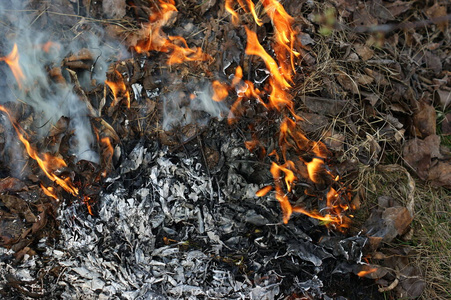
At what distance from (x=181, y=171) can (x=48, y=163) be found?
0.79 m

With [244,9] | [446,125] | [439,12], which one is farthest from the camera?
[439,12]

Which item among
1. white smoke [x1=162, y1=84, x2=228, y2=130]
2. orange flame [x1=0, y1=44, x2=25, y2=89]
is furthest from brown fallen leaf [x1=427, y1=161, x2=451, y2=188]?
orange flame [x1=0, y1=44, x2=25, y2=89]

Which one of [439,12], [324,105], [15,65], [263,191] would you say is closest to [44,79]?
[15,65]

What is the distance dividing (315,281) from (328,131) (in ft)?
2.98

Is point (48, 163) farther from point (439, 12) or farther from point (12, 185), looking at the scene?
point (439, 12)

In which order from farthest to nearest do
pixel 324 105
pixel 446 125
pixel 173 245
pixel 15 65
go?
pixel 446 125
pixel 324 105
pixel 15 65
pixel 173 245

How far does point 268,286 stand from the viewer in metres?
2.09

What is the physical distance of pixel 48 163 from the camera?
2238mm

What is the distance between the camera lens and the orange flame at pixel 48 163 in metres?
2.22

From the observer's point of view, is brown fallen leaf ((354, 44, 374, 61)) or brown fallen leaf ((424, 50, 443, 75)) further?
brown fallen leaf ((424, 50, 443, 75))

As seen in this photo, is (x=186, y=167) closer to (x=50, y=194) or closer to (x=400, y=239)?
(x=50, y=194)

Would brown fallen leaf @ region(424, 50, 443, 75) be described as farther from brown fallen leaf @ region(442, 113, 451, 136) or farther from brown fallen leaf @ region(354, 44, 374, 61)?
brown fallen leaf @ region(354, 44, 374, 61)

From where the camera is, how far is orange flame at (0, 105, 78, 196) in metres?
2.22

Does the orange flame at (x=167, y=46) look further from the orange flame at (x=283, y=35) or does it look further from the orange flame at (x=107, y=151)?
the orange flame at (x=107, y=151)
